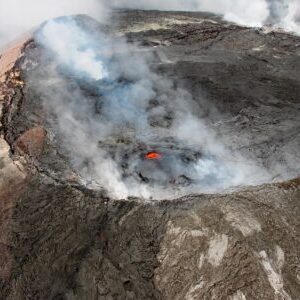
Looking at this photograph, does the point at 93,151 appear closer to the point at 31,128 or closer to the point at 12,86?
the point at 31,128

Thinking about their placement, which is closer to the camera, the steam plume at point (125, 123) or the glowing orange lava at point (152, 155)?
the steam plume at point (125, 123)

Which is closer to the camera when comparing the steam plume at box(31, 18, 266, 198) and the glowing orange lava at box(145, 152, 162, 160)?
the steam plume at box(31, 18, 266, 198)

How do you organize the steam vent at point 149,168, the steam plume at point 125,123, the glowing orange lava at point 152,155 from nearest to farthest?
1. the steam vent at point 149,168
2. the steam plume at point 125,123
3. the glowing orange lava at point 152,155

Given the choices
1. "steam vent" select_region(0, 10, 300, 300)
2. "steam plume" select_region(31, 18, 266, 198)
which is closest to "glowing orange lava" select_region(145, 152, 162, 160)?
"steam vent" select_region(0, 10, 300, 300)

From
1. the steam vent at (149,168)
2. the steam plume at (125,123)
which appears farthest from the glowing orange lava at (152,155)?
the steam plume at (125,123)

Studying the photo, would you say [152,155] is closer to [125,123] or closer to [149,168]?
[149,168]

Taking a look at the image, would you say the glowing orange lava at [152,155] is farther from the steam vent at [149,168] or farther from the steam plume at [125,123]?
the steam plume at [125,123]

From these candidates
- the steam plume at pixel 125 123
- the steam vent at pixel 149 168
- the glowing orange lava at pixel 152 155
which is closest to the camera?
the steam vent at pixel 149 168

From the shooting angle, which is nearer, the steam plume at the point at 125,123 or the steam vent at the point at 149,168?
the steam vent at the point at 149,168

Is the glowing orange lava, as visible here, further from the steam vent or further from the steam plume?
the steam plume
